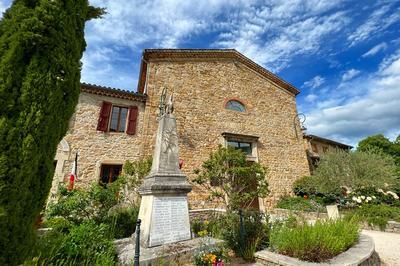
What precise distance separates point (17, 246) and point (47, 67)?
225cm

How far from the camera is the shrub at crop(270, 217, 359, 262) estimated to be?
11.2 feet

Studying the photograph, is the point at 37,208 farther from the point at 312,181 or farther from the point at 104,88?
the point at 312,181

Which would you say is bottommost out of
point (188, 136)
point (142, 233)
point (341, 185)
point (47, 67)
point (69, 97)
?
point (142, 233)

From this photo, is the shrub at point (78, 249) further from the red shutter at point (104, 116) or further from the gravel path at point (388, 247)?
the red shutter at point (104, 116)

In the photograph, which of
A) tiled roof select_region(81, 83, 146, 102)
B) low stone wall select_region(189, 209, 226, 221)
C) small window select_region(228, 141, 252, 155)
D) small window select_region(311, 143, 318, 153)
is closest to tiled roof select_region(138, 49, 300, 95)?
tiled roof select_region(81, 83, 146, 102)

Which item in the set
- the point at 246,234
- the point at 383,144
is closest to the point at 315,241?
the point at 246,234

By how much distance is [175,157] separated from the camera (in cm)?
517

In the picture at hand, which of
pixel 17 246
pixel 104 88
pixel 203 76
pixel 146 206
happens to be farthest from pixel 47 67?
pixel 203 76

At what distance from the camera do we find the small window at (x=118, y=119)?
960cm

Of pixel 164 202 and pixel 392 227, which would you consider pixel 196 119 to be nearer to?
pixel 164 202

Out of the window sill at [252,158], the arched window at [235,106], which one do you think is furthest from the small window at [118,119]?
the window sill at [252,158]

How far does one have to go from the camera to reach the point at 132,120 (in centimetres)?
984

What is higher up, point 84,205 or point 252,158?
point 252,158

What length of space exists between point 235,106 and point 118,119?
22.6 ft
